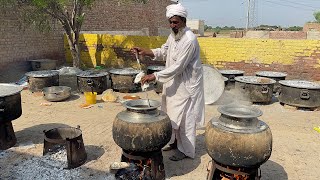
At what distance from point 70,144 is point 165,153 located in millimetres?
1435

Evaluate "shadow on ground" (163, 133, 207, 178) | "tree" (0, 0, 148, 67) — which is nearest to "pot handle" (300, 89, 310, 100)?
"shadow on ground" (163, 133, 207, 178)

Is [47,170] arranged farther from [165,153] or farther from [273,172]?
[273,172]

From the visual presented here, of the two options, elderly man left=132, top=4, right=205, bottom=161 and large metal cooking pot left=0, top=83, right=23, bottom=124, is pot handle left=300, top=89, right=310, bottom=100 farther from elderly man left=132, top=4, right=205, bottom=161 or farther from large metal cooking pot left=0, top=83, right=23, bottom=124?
large metal cooking pot left=0, top=83, right=23, bottom=124

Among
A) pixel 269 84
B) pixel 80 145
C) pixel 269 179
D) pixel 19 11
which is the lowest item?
pixel 269 179

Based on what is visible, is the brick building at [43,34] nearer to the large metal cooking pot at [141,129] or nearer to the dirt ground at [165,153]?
the dirt ground at [165,153]

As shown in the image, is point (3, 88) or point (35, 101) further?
point (35, 101)

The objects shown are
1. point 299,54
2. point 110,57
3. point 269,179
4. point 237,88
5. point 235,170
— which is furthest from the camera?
point 110,57

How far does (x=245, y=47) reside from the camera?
9.91 m

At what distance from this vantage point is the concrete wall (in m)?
9.38

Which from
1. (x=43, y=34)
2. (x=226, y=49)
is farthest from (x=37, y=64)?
(x=226, y=49)

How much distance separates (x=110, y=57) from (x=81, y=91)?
11.3 ft

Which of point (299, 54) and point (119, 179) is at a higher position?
point (299, 54)

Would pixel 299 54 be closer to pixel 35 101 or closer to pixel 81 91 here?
pixel 81 91

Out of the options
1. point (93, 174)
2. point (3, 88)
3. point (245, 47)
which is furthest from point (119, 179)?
point (245, 47)
